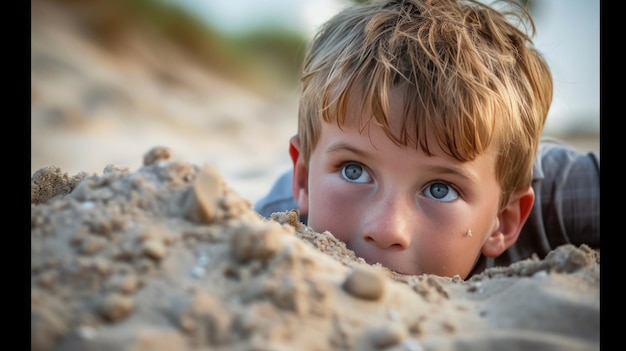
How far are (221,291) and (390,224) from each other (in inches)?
33.9

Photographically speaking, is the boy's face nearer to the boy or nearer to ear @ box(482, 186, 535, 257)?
the boy

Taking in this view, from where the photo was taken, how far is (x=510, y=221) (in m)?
2.36

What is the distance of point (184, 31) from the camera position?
11.9 meters

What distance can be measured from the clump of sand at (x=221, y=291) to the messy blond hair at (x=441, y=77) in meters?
0.69

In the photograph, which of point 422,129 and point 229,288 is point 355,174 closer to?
point 422,129

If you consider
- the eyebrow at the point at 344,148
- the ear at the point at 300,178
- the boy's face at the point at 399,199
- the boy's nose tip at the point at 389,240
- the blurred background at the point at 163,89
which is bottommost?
the boy's nose tip at the point at 389,240

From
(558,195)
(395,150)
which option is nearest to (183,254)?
(395,150)

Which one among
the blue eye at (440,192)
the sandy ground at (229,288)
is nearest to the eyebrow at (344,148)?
the blue eye at (440,192)

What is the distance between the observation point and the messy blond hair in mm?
1885

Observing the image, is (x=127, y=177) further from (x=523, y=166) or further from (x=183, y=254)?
(x=523, y=166)

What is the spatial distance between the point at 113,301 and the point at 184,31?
11486mm

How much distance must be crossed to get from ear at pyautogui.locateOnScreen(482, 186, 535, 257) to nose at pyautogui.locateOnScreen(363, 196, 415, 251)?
0.58 m

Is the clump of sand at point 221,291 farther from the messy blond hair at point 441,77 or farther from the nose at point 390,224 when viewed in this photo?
the messy blond hair at point 441,77

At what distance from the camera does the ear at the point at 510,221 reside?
90.4 inches
